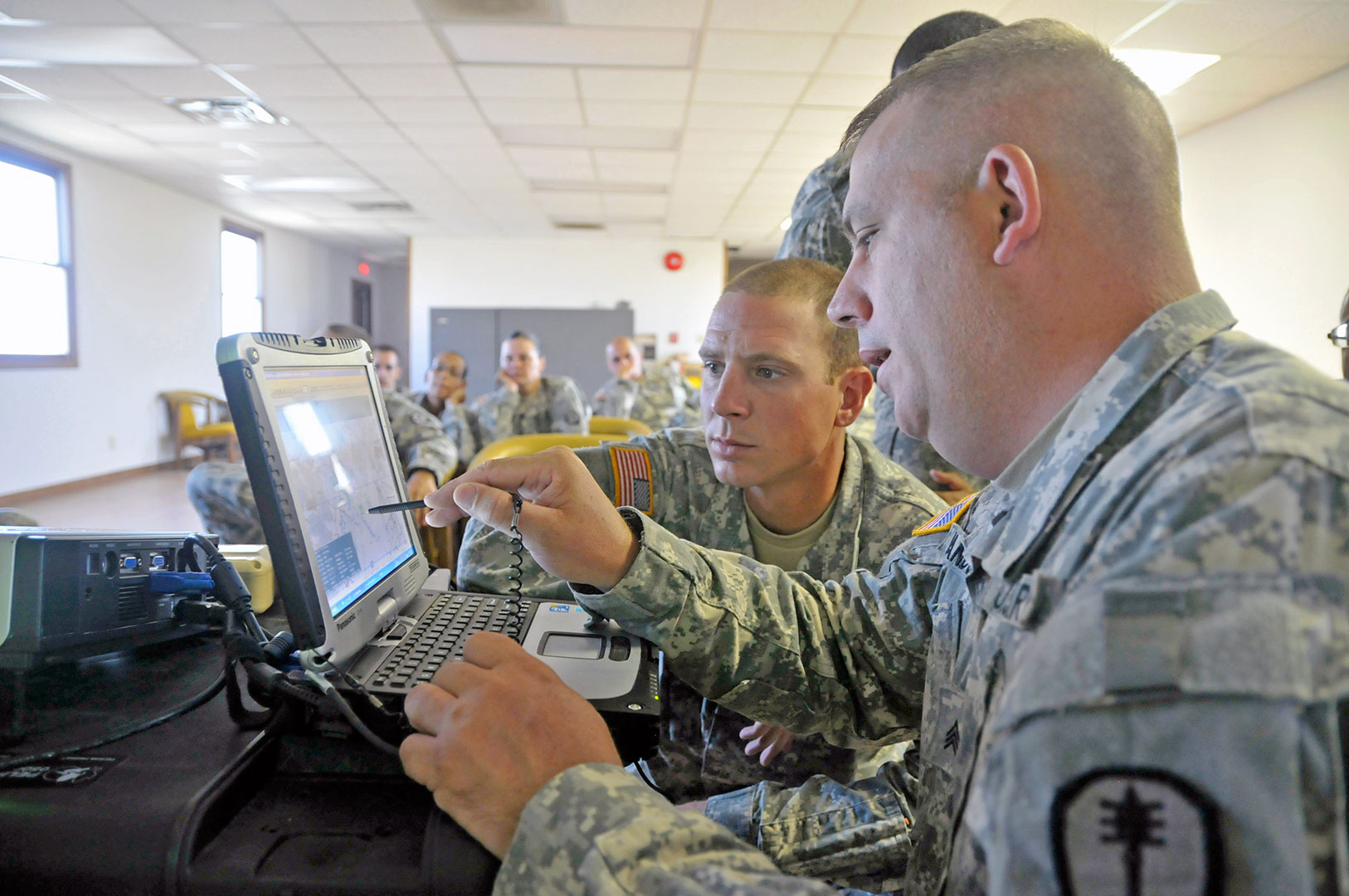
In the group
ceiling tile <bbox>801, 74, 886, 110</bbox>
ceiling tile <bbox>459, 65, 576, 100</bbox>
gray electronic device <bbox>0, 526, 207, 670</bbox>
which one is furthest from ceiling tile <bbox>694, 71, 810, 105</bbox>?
gray electronic device <bbox>0, 526, 207, 670</bbox>

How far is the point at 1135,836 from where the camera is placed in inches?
14.4

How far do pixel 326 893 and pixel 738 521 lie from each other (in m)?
0.99

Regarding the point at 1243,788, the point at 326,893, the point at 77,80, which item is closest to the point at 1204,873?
the point at 1243,788

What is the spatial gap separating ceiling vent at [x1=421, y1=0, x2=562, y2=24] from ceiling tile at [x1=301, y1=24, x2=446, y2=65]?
22 centimetres

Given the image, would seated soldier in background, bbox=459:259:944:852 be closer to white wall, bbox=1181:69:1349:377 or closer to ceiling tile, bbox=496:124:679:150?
white wall, bbox=1181:69:1349:377

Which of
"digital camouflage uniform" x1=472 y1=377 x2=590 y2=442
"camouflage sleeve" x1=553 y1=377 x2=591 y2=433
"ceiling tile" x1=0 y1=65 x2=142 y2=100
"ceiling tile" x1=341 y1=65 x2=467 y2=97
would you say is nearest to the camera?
"ceiling tile" x1=341 y1=65 x2=467 y2=97

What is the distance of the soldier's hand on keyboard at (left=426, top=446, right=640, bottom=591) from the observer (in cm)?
81

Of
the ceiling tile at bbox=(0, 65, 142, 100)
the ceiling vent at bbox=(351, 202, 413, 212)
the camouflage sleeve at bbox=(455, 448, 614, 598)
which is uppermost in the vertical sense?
the ceiling vent at bbox=(351, 202, 413, 212)

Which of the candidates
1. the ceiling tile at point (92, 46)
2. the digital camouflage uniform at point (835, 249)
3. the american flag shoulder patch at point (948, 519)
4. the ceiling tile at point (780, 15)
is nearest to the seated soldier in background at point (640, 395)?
the ceiling tile at point (780, 15)

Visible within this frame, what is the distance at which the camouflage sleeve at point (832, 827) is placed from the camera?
84 centimetres

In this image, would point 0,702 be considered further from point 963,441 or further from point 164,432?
point 164,432

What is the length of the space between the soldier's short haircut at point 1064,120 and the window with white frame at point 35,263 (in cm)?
719

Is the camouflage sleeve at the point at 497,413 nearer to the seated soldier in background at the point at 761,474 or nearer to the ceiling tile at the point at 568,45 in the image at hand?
the ceiling tile at the point at 568,45

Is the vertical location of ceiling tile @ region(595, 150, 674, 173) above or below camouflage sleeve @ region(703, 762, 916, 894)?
above
